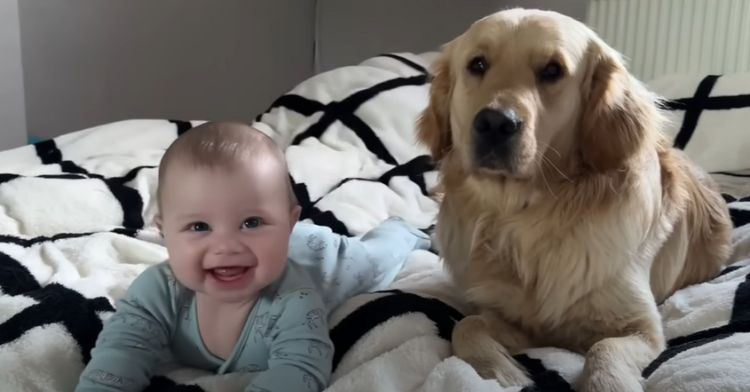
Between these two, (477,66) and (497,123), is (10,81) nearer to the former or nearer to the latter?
(477,66)

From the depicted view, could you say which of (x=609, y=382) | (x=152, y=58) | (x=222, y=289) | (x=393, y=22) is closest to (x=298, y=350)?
(x=222, y=289)

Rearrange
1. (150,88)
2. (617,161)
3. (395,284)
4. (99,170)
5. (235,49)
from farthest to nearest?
(235,49) < (150,88) < (99,170) < (395,284) < (617,161)

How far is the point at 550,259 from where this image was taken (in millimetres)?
1219

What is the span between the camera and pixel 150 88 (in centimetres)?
280

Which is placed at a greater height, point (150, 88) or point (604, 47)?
point (604, 47)

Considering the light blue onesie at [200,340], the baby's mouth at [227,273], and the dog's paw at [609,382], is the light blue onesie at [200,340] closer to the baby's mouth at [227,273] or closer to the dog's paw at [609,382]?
the baby's mouth at [227,273]

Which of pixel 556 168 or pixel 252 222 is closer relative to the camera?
pixel 252 222

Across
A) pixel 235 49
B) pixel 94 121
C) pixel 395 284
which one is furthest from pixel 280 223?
pixel 235 49

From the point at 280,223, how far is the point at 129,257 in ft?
1.75

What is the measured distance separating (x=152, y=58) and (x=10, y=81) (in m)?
0.50

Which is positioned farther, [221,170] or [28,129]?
[28,129]

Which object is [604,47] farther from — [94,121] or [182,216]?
[94,121]

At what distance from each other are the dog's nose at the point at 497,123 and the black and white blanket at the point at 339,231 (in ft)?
0.94

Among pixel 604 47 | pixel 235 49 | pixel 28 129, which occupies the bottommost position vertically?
pixel 28 129
